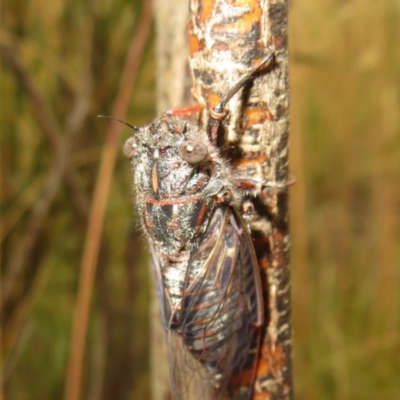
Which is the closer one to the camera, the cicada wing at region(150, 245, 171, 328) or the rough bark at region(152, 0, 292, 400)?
the rough bark at region(152, 0, 292, 400)

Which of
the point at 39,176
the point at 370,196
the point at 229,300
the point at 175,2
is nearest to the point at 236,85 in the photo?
the point at 229,300

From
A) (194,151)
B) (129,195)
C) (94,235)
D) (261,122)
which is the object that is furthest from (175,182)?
(129,195)

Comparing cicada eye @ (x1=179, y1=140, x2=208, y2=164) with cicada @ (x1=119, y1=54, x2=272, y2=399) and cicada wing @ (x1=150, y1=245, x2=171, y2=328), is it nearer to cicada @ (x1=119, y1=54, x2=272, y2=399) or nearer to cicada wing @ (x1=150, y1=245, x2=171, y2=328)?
cicada @ (x1=119, y1=54, x2=272, y2=399)

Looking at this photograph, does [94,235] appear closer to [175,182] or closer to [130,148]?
[130,148]

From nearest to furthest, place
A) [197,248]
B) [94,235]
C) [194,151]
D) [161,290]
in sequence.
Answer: [194,151] → [197,248] → [161,290] → [94,235]

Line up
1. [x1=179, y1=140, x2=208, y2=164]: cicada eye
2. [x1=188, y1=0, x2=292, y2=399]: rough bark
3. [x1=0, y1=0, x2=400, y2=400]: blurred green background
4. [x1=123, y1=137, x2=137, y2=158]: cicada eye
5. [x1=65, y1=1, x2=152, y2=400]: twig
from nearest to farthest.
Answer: [x1=188, y1=0, x2=292, y2=399]: rough bark
[x1=179, y1=140, x2=208, y2=164]: cicada eye
[x1=123, y1=137, x2=137, y2=158]: cicada eye
[x1=65, y1=1, x2=152, y2=400]: twig
[x1=0, y1=0, x2=400, y2=400]: blurred green background

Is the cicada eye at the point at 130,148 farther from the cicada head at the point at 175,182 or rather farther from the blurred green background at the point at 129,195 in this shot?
the blurred green background at the point at 129,195

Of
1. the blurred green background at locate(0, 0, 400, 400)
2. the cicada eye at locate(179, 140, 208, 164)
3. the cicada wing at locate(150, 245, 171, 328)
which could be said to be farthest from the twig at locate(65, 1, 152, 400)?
the cicada eye at locate(179, 140, 208, 164)
